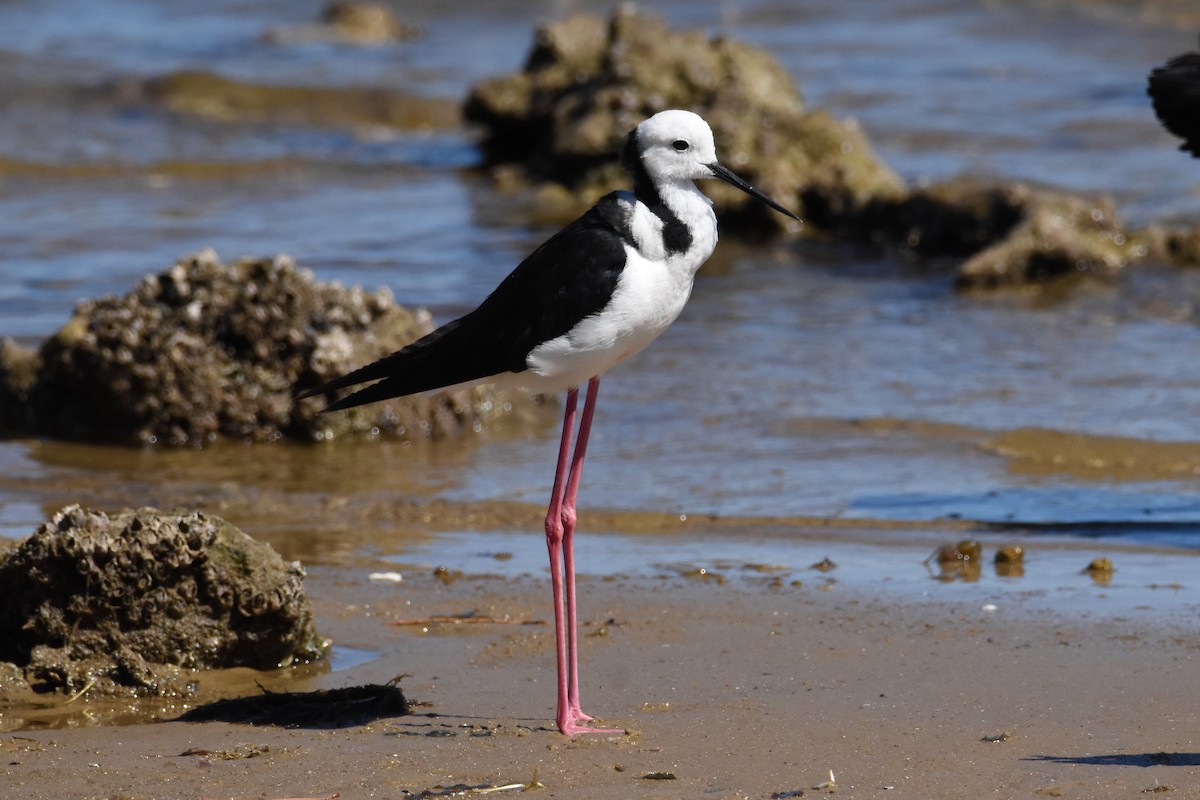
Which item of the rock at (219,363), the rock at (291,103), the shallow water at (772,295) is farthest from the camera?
the rock at (291,103)

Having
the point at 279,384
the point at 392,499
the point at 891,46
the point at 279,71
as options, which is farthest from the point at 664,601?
the point at 279,71

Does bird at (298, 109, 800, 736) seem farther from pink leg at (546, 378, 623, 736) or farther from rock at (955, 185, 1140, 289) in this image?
rock at (955, 185, 1140, 289)

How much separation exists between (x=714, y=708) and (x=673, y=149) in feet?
5.17

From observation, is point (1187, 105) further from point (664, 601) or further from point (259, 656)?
point (259, 656)

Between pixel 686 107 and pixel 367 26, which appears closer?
pixel 686 107

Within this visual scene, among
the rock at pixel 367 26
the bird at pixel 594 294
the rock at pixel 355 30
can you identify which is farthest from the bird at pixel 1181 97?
the rock at pixel 367 26

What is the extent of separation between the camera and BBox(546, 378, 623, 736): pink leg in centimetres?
444

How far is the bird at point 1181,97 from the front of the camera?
7449 mm

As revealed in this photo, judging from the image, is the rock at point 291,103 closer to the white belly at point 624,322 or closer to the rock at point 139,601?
the rock at point 139,601

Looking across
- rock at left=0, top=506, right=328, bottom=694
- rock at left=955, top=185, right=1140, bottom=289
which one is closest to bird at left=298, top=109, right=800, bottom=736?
rock at left=0, top=506, right=328, bottom=694

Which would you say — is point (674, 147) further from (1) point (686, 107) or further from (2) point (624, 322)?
(1) point (686, 107)

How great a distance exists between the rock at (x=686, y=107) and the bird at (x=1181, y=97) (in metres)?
5.51

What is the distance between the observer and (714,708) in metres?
4.55

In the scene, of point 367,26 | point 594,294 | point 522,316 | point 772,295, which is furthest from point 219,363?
point 367,26
